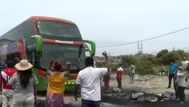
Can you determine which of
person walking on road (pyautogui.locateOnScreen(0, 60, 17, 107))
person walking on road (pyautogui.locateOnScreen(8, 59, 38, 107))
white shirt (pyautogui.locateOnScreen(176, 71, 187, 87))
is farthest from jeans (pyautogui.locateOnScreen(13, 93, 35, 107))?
white shirt (pyautogui.locateOnScreen(176, 71, 187, 87))

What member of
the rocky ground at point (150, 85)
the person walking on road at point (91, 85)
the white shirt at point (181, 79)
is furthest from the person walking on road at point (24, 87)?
the rocky ground at point (150, 85)

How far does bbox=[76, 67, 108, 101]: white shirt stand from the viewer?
6.89m

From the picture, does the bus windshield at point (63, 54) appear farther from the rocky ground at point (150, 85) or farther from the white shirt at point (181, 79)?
the rocky ground at point (150, 85)

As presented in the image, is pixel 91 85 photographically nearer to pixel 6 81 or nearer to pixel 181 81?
pixel 6 81

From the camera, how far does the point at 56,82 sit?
7637 mm

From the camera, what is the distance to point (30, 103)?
6.88m

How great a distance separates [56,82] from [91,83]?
42.3 inches

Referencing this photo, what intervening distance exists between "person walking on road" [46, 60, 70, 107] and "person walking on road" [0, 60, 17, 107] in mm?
951

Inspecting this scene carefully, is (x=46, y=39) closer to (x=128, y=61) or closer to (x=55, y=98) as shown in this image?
(x=55, y=98)

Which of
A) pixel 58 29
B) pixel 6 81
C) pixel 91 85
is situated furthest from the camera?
pixel 58 29

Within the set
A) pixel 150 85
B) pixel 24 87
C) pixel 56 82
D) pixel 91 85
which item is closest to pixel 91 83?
pixel 91 85

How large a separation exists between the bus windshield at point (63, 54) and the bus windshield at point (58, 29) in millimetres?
679

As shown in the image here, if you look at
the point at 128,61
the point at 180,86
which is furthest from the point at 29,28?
the point at 128,61

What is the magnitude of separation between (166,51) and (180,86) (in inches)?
2364
